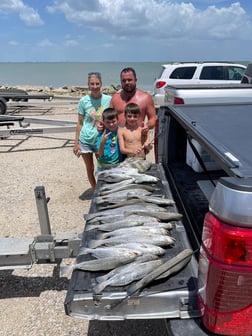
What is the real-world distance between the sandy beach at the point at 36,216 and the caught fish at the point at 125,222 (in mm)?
1025

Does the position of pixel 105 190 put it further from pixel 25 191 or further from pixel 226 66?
pixel 226 66

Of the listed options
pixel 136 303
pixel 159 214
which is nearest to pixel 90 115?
pixel 159 214

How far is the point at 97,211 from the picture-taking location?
3.02m

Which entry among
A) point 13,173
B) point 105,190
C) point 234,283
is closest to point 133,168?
point 105,190

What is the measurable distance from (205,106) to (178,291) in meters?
2.05

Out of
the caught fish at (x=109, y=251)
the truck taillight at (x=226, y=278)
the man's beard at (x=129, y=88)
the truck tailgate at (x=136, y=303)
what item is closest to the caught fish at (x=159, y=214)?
the caught fish at (x=109, y=251)

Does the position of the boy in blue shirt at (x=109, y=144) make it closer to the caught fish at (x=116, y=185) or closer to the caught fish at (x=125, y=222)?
the caught fish at (x=116, y=185)

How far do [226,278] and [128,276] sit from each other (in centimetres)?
67

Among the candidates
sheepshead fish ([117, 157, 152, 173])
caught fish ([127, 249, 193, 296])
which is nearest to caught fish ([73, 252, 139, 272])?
caught fish ([127, 249, 193, 296])

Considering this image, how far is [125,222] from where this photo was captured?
8.58 ft

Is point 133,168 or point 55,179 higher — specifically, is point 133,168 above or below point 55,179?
above

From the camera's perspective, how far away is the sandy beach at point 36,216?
3143mm

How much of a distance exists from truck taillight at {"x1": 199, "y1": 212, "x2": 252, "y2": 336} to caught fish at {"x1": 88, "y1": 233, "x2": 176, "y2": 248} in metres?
0.70

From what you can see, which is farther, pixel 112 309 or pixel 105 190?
pixel 105 190
